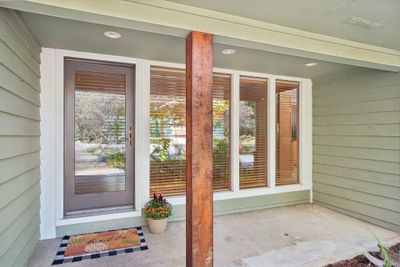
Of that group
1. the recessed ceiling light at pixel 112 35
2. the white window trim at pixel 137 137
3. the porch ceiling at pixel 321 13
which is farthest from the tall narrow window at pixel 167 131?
the porch ceiling at pixel 321 13

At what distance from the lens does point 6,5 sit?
170 cm

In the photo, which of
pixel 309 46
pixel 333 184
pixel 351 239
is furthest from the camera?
pixel 333 184

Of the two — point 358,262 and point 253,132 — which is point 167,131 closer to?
point 253,132

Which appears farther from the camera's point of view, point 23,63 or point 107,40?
point 107,40

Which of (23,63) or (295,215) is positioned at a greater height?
(23,63)

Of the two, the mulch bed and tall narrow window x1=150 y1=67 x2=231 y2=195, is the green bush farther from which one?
the mulch bed

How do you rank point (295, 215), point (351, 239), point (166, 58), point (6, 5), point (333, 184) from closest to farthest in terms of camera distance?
point (6, 5) < point (351, 239) < point (166, 58) < point (295, 215) < point (333, 184)

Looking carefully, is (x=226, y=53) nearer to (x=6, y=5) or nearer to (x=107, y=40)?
(x=107, y=40)

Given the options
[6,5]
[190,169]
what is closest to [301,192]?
[190,169]

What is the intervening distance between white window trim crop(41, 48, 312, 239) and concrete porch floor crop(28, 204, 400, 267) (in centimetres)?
37

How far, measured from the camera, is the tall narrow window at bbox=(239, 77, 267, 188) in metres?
4.23

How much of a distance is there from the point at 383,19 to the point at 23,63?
3.36m

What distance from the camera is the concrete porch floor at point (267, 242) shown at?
8.41ft

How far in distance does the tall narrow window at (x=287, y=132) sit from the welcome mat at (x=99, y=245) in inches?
106
